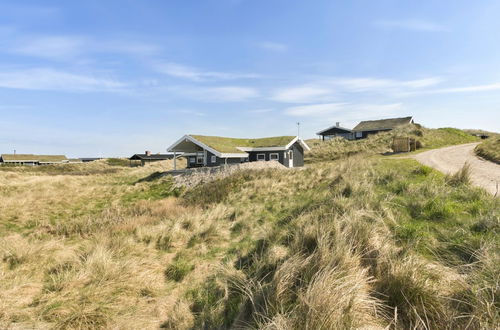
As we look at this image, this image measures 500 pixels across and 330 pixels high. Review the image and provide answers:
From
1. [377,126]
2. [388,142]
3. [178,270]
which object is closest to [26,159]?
[388,142]

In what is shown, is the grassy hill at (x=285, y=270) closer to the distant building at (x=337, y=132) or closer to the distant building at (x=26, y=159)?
the distant building at (x=337, y=132)

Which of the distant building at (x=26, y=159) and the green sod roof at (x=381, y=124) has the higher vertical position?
the green sod roof at (x=381, y=124)

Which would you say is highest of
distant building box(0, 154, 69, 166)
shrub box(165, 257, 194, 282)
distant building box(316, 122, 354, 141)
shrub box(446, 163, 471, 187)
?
distant building box(316, 122, 354, 141)

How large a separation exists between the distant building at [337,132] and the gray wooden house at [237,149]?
29.5 meters

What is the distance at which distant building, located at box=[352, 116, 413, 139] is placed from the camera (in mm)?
58250

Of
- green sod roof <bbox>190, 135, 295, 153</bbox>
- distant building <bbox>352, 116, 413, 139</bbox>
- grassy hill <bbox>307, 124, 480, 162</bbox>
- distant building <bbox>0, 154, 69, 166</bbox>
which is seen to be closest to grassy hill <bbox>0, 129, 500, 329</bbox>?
green sod roof <bbox>190, 135, 295, 153</bbox>

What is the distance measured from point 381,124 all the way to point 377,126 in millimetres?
1181

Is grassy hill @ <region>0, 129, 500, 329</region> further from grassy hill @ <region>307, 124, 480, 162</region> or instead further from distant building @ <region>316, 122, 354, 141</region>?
distant building @ <region>316, 122, 354, 141</region>

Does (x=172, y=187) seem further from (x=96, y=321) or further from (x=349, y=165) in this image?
(x=96, y=321)

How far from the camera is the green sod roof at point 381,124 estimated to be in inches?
2297

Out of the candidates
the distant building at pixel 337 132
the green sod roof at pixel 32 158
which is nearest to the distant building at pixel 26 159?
the green sod roof at pixel 32 158

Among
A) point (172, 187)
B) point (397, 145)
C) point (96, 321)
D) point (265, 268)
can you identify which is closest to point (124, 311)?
point (96, 321)

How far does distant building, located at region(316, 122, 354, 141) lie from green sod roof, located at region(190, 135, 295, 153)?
1301 inches

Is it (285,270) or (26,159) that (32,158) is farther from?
(285,270)
